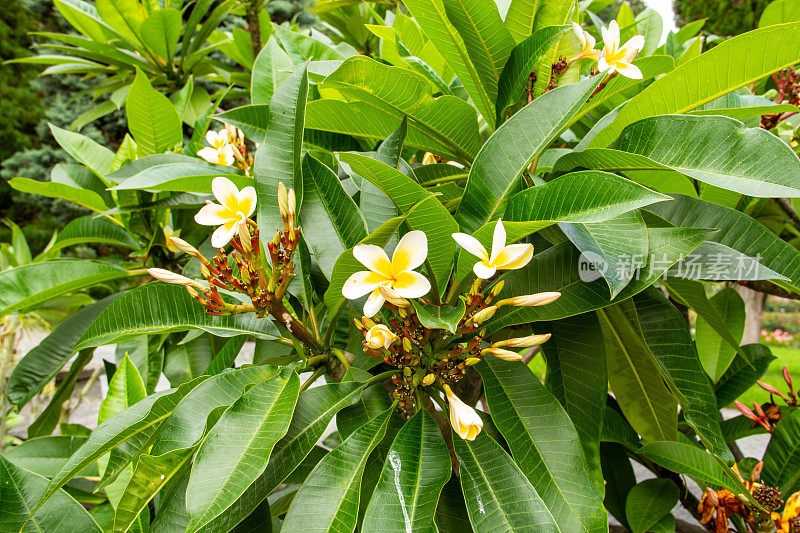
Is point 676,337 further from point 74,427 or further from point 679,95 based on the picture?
point 74,427

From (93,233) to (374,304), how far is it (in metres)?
1.04

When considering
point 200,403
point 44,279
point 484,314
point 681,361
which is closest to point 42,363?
point 44,279

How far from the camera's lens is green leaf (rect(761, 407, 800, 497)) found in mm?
1070

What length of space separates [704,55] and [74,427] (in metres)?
1.66

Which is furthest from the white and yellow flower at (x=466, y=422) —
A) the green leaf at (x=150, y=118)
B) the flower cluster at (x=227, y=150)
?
the green leaf at (x=150, y=118)

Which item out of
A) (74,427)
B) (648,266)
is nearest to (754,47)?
(648,266)

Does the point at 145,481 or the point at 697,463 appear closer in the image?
the point at 145,481

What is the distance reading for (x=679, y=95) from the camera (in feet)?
2.42

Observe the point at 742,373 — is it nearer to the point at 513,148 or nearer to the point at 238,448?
the point at 513,148

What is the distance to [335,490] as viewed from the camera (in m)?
0.60

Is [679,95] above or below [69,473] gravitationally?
above

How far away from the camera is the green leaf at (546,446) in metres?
0.63

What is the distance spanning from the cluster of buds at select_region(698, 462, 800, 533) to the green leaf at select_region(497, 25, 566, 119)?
77cm

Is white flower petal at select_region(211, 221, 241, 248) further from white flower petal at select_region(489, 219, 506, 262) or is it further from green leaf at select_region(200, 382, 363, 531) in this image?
white flower petal at select_region(489, 219, 506, 262)
